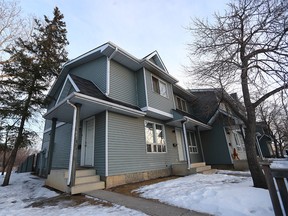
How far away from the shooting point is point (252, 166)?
5.32 m

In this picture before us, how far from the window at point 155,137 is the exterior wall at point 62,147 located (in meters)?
4.86

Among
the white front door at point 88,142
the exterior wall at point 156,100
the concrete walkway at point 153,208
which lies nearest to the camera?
the concrete walkway at point 153,208

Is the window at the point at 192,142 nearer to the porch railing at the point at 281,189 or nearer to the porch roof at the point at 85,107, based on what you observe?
the porch roof at the point at 85,107

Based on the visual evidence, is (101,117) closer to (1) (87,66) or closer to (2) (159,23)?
(1) (87,66)

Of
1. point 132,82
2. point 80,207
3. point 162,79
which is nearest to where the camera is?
point 80,207

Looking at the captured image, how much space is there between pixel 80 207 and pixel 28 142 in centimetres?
846

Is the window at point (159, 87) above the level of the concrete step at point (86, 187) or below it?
above

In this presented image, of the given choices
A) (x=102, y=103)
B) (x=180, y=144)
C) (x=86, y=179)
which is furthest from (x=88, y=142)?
(x=180, y=144)

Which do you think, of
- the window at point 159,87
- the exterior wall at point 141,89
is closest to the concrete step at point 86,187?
the exterior wall at point 141,89

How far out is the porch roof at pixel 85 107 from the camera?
238 inches

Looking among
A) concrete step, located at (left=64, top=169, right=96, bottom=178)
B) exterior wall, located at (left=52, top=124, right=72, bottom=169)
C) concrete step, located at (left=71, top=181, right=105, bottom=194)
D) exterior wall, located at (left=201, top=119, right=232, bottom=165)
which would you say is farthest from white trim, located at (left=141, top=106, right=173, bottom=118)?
exterior wall, located at (left=201, top=119, right=232, bottom=165)

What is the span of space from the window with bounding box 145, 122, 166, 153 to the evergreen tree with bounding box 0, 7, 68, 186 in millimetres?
7067

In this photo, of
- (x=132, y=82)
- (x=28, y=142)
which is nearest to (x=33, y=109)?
(x=28, y=142)

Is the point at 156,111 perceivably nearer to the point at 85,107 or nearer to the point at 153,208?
the point at 85,107
